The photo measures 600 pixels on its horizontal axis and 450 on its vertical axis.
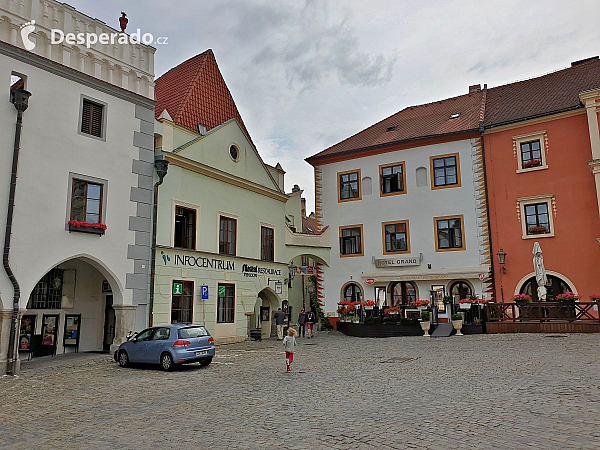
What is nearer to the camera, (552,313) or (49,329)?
(49,329)

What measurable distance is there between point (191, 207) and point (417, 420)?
17288 millimetres

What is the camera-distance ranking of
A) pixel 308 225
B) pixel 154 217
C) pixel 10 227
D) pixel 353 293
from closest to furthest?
pixel 10 227 → pixel 154 217 → pixel 353 293 → pixel 308 225

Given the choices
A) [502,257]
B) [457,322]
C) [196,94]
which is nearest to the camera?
[457,322]

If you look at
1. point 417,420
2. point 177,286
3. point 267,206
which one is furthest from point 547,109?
point 417,420

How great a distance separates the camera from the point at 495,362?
14.5m

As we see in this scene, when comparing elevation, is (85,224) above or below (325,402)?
above

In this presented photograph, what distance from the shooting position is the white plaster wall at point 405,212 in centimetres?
2961

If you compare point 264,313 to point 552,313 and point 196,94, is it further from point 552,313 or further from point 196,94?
point 552,313

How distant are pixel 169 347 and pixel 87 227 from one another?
18.3 feet

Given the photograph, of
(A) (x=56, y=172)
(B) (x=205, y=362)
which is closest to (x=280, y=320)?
(B) (x=205, y=362)

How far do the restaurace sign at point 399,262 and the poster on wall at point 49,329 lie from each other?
1799cm

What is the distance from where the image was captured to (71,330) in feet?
67.2

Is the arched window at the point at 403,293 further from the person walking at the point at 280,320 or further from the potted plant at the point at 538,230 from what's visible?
the person walking at the point at 280,320

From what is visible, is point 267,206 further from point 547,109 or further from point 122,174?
point 547,109
